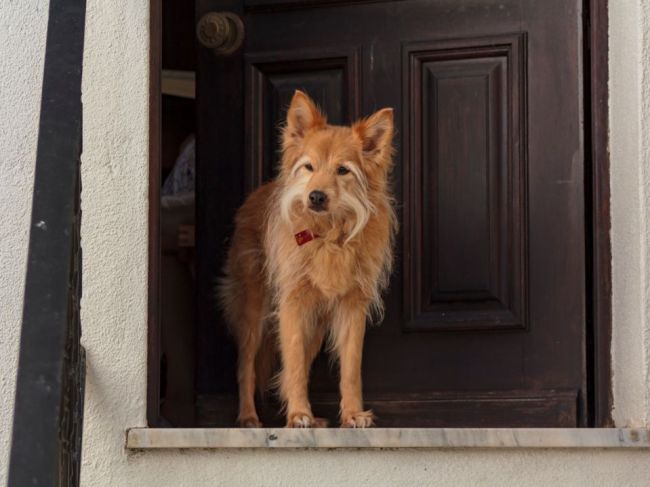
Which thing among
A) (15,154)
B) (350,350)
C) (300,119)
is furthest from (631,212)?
(15,154)

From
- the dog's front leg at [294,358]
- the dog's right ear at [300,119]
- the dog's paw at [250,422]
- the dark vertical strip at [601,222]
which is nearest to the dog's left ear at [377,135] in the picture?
the dog's right ear at [300,119]

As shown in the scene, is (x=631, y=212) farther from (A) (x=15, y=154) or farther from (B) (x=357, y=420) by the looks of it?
(A) (x=15, y=154)

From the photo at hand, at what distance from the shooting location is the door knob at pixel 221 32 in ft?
16.5

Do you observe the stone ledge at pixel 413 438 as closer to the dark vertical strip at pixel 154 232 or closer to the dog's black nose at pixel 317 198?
the dark vertical strip at pixel 154 232

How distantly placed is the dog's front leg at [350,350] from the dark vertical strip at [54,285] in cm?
132

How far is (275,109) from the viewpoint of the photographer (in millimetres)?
5051

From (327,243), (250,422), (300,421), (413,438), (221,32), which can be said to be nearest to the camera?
(413,438)

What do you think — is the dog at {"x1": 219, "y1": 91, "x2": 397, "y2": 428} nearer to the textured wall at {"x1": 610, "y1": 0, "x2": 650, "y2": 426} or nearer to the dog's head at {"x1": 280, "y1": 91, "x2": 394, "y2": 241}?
the dog's head at {"x1": 280, "y1": 91, "x2": 394, "y2": 241}

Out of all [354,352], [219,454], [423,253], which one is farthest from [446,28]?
[219,454]

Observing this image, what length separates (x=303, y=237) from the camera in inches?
173

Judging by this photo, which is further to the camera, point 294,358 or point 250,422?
point 250,422

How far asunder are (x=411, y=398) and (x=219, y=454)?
113 cm

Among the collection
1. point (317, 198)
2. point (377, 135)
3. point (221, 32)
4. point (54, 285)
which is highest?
point (221, 32)

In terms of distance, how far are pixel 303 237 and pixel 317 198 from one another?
0.53ft
